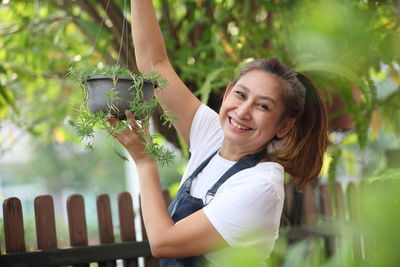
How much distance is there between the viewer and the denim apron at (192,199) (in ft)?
4.56

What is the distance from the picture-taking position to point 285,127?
143 cm

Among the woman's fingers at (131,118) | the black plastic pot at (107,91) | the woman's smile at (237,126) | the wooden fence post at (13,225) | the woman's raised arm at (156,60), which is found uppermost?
the woman's raised arm at (156,60)

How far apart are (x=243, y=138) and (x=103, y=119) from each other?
318 mm

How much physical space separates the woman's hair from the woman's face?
47 mm

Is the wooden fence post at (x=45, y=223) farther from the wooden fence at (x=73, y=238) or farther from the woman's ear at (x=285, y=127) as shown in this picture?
the woman's ear at (x=285, y=127)

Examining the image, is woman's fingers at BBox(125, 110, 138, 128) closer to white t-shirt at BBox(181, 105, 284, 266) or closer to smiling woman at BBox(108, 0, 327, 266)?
smiling woman at BBox(108, 0, 327, 266)

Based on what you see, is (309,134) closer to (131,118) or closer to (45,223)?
(131,118)

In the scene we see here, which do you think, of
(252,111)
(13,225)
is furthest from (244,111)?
(13,225)

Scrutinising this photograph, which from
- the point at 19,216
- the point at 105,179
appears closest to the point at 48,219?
the point at 19,216

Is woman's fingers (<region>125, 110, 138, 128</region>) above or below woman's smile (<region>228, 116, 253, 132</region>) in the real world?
above

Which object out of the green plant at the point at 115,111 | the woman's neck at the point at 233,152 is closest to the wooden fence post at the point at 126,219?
the woman's neck at the point at 233,152

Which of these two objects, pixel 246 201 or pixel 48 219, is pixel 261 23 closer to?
pixel 48 219

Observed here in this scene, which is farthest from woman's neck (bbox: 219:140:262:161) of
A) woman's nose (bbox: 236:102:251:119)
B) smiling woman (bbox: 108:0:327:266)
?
woman's nose (bbox: 236:102:251:119)

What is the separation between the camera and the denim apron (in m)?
1.39
